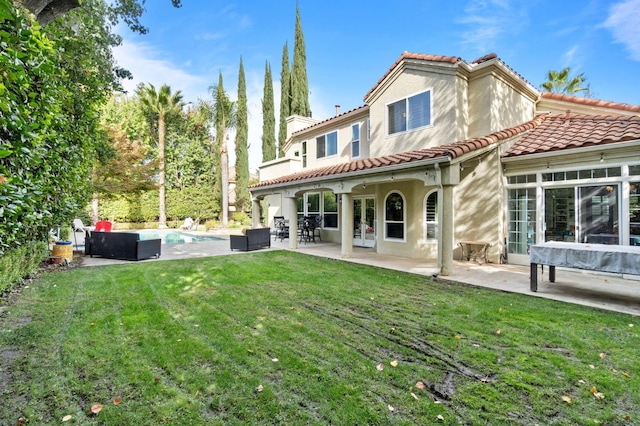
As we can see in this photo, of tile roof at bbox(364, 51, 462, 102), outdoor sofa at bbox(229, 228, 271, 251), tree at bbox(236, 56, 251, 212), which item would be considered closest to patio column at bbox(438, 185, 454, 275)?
tile roof at bbox(364, 51, 462, 102)

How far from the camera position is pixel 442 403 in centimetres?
291

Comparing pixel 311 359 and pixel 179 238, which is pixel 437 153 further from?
pixel 179 238

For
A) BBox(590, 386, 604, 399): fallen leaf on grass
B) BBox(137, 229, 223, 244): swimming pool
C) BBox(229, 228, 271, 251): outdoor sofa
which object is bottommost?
BBox(590, 386, 604, 399): fallen leaf on grass

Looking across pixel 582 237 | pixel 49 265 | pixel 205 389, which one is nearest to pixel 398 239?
pixel 582 237

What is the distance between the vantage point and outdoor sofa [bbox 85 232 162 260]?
1050cm

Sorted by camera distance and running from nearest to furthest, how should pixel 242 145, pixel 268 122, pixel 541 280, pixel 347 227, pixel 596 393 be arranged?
pixel 596 393 < pixel 541 280 < pixel 347 227 < pixel 242 145 < pixel 268 122

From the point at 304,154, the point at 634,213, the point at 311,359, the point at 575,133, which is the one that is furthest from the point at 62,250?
the point at 634,213

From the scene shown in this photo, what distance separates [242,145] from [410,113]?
19930 millimetres

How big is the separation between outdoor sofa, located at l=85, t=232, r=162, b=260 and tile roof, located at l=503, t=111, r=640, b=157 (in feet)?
40.1

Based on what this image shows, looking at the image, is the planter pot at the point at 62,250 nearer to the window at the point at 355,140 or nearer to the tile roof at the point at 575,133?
the window at the point at 355,140

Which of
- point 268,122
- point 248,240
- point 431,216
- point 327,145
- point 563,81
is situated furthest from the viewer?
point 268,122

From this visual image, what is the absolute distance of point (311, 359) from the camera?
3.71 metres

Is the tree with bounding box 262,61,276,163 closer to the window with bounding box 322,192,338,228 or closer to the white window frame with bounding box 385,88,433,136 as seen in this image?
the window with bounding box 322,192,338,228

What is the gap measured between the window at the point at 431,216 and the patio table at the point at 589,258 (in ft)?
14.0
